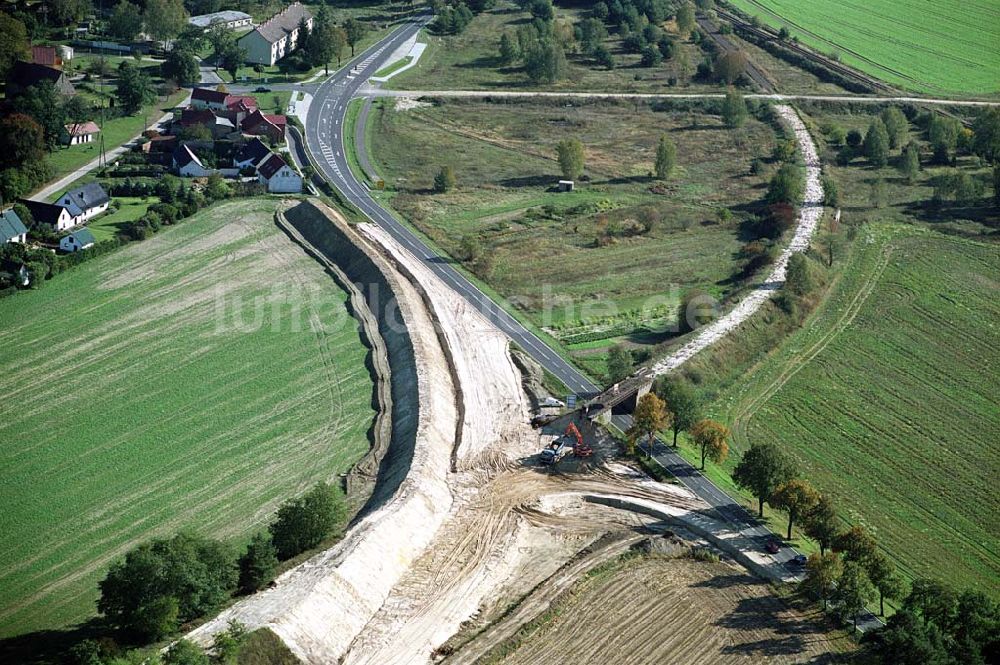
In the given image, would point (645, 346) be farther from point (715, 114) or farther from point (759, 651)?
point (715, 114)

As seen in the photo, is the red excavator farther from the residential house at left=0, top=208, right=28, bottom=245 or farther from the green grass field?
the green grass field

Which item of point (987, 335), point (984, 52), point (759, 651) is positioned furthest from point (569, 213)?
point (984, 52)

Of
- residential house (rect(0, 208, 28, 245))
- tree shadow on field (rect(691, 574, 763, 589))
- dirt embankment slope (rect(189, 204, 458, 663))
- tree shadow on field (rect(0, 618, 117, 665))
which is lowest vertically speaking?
tree shadow on field (rect(691, 574, 763, 589))

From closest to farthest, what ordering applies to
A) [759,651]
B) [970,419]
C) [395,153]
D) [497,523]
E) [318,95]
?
[759,651] → [497,523] → [970,419] → [395,153] → [318,95]

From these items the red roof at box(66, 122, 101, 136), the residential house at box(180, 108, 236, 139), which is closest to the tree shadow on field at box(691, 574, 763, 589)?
the residential house at box(180, 108, 236, 139)

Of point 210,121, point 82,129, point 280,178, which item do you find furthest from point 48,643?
point 82,129
